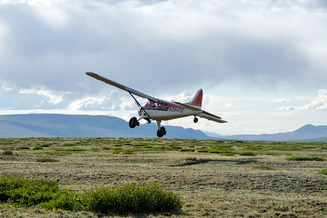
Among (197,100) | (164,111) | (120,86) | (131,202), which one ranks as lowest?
(131,202)

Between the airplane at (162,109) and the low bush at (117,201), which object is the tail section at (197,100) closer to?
the airplane at (162,109)

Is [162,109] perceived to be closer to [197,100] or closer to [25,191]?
[197,100]

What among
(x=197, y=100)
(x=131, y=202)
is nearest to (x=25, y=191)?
(x=131, y=202)

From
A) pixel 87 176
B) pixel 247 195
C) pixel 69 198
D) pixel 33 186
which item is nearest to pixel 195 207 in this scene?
pixel 247 195

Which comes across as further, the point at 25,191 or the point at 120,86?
the point at 120,86

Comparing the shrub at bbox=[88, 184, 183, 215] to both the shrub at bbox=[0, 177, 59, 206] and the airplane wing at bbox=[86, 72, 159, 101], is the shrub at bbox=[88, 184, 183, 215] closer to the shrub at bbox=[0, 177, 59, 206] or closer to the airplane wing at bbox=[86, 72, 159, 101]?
the shrub at bbox=[0, 177, 59, 206]

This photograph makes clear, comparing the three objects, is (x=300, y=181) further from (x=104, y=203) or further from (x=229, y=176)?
(x=104, y=203)

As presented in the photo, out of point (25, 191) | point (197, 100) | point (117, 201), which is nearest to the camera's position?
point (117, 201)

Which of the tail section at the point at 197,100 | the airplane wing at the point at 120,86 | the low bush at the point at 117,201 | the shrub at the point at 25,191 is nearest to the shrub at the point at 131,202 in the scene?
the low bush at the point at 117,201

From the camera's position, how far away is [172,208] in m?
13.9

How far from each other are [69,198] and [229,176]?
446 inches

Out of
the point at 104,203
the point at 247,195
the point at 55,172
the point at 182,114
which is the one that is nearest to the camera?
the point at 104,203

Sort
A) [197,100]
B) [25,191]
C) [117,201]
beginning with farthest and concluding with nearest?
[197,100] → [25,191] → [117,201]

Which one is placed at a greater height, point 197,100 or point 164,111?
point 197,100
